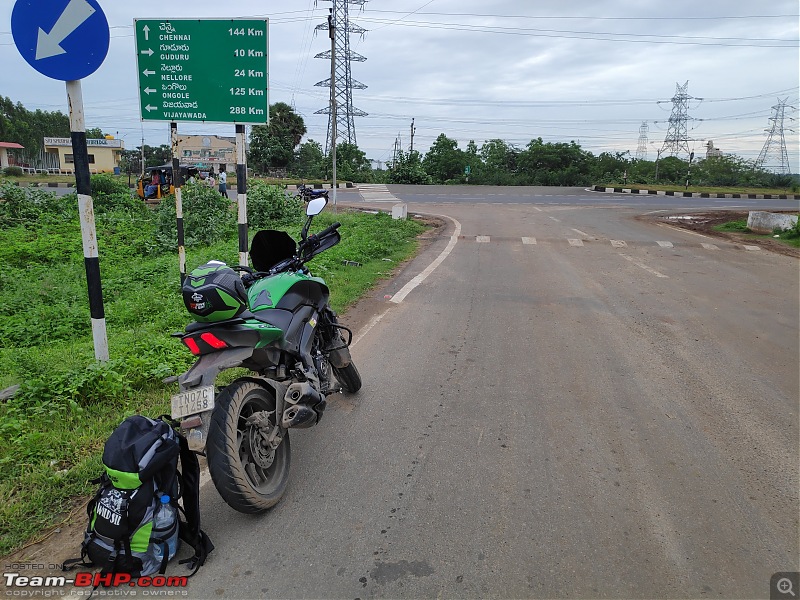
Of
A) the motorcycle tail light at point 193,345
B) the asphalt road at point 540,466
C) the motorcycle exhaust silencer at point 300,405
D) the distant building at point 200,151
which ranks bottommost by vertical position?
the asphalt road at point 540,466

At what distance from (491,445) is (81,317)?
5403mm

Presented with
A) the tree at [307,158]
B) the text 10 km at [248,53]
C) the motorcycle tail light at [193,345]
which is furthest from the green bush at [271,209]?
the tree at [307,158]

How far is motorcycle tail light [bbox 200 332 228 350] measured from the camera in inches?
117

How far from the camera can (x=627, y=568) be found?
2.65 metres

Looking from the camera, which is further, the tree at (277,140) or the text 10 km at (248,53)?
the tree at (277,140)

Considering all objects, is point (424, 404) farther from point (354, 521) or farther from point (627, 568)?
point (627, 568)

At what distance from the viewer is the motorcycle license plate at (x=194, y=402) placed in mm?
2736

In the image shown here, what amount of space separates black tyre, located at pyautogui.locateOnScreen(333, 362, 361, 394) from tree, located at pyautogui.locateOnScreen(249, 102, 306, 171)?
47.5m

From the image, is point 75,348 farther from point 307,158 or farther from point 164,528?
point 307,158

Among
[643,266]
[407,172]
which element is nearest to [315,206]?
[643,266]

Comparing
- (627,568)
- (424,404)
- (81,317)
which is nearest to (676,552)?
(627,568)

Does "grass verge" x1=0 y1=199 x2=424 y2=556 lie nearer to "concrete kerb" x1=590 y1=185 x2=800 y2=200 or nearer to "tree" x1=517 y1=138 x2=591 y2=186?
"concrete kerb" x1=590 y1=185 x2=800 y2=200

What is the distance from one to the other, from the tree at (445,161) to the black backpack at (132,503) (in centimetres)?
4906

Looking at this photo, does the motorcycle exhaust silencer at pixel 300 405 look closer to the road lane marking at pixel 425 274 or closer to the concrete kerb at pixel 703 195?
the road lane marking at pixel 425 274
